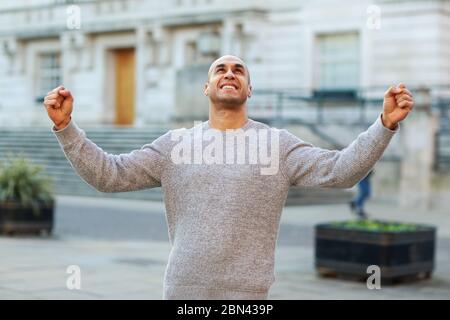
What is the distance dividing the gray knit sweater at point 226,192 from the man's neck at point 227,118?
30 millimetres

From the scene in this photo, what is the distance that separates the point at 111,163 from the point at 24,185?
1043cm

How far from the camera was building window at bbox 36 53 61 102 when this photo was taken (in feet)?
110

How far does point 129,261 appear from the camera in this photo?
36.0 ft

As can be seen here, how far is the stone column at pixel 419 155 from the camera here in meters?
20.0

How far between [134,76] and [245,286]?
28617 mm

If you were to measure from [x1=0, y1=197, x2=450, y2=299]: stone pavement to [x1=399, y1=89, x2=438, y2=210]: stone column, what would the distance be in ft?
5.97

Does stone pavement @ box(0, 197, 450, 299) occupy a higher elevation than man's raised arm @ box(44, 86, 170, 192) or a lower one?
lower

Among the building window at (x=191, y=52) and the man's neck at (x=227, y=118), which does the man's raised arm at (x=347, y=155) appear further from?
the building window at (x=191, y=52)

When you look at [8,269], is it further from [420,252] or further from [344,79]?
[344,79]

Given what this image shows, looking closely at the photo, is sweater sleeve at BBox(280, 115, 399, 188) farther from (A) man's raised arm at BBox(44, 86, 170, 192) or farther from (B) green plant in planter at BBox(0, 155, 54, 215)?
(B) green plant in planter at BBox(0, 155, 54, 215)

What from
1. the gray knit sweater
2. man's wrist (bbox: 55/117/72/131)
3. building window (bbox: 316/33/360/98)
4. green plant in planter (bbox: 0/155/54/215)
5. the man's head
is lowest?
green plant in planter (bbox: 0/155/54/215)

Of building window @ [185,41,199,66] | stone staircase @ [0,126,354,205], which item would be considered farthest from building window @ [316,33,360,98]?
stone staircase @ [0,126,354,205]

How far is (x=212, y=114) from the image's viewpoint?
3.63 meters
